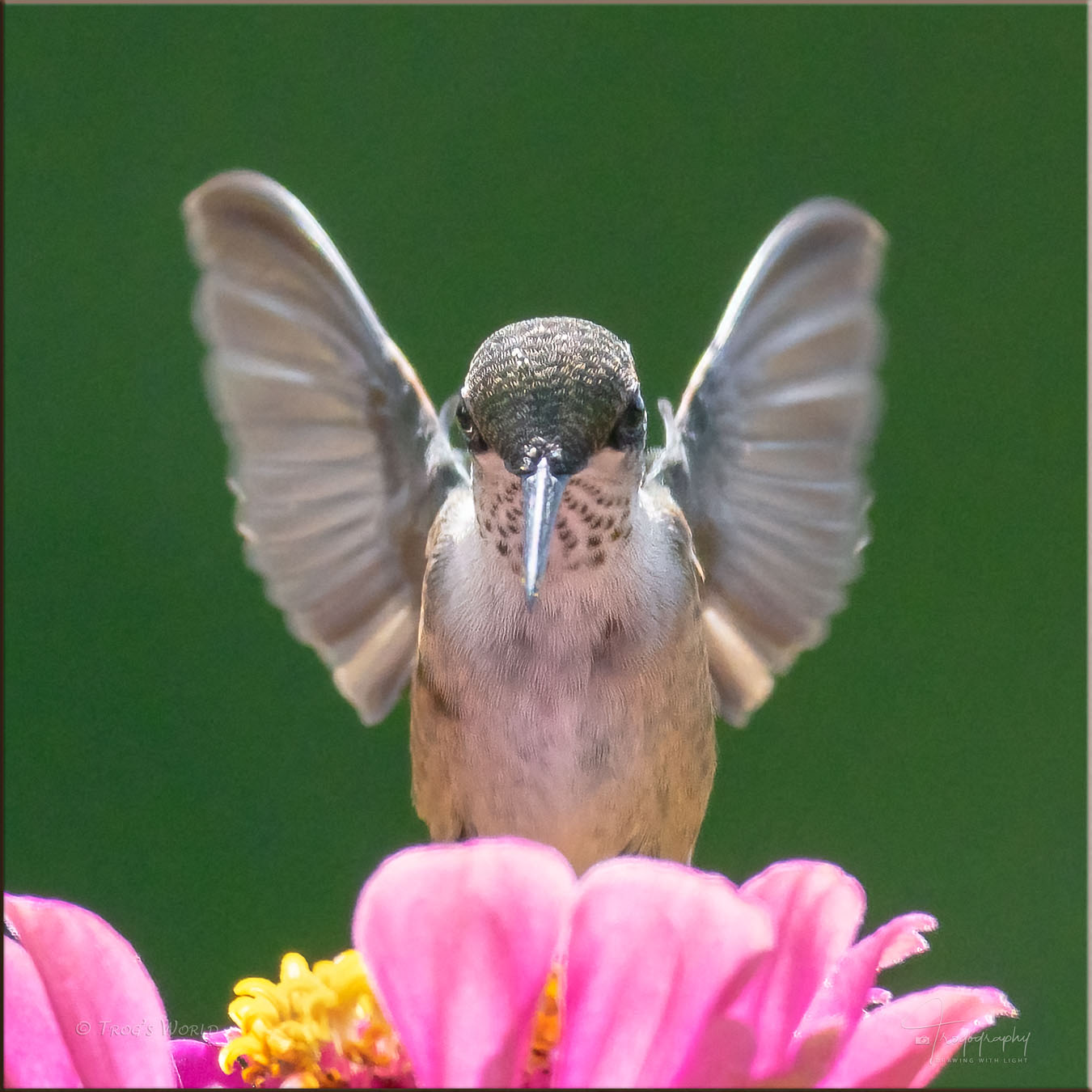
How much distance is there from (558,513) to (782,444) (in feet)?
0.90

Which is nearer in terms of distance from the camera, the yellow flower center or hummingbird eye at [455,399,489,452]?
the yellow flower center

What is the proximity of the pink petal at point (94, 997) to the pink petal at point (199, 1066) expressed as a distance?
5cm

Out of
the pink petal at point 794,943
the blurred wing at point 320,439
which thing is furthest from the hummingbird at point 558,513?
the pink petal at point 794,943

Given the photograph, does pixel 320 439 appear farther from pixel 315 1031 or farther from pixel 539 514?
pixel 315 1031

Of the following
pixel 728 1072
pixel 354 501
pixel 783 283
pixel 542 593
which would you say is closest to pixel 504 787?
pixel 542 593

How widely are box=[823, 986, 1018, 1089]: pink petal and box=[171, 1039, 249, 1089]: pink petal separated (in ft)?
0.63

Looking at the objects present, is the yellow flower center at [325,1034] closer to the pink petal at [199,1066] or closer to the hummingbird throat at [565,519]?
the pink petal at [199,1066]

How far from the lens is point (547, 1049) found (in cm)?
39

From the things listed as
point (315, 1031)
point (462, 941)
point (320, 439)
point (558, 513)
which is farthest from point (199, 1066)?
point (320, 439)

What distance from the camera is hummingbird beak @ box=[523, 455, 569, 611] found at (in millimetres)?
546

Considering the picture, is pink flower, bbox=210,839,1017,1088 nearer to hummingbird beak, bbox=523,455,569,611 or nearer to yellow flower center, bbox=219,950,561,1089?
yellow flower center, bbox=219,950,561,1089

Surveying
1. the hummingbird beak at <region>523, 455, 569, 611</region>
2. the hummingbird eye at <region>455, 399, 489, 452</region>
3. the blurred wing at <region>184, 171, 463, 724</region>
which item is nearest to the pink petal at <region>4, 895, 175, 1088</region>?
the hummingbird beak at <region>523, 455, 569, 611</region>

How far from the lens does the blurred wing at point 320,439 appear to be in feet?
2.65

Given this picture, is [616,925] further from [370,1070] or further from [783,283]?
[783,283]
